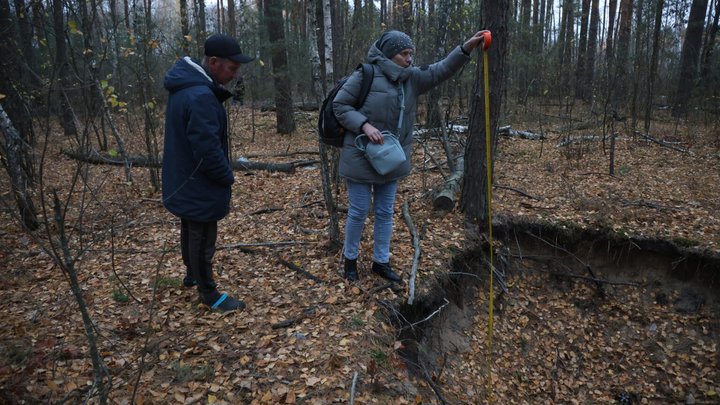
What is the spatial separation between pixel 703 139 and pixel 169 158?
1102 centimetres

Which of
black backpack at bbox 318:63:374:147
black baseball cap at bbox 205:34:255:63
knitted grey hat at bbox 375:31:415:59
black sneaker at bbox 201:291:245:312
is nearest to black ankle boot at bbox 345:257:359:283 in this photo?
black sneaker at bbox 201:291:245:312

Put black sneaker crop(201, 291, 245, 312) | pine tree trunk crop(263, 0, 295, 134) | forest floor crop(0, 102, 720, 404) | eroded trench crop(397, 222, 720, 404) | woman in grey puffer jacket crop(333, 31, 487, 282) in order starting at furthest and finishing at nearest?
pine tree trunk crop(263, 0, 295, 134) < eroded trench crop(397, 222, 720, 404) < black sneaker crop(201, 291, 245, 312) < woman in grey puffer jacket crop(333, 31, 487, 282) < forest floor crop(0, 102, 720, 404)

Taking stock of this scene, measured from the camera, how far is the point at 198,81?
3076 millimetres

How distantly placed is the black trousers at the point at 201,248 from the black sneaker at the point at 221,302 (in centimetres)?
6

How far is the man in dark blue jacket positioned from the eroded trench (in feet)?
6.05

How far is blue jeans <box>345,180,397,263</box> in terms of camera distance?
3.68 meters

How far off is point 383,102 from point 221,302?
2099mm

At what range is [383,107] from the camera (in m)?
3.48

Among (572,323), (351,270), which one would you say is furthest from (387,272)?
(572,323)

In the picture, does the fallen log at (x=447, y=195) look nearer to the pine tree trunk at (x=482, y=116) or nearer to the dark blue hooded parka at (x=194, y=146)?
the pine tree trunk at (x=482, y=116)

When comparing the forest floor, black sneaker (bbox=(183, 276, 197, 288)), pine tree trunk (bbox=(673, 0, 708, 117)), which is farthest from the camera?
pine tree trunk (bbox=(673, 0, 708, 117))

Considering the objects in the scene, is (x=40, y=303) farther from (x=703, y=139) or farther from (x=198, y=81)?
(x=703, y=139)

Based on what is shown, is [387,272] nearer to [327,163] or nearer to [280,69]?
[327,163]

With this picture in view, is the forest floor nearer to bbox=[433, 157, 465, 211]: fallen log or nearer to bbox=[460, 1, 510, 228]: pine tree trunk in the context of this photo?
bbox=[433, 157, 465, 211]: fallen log
